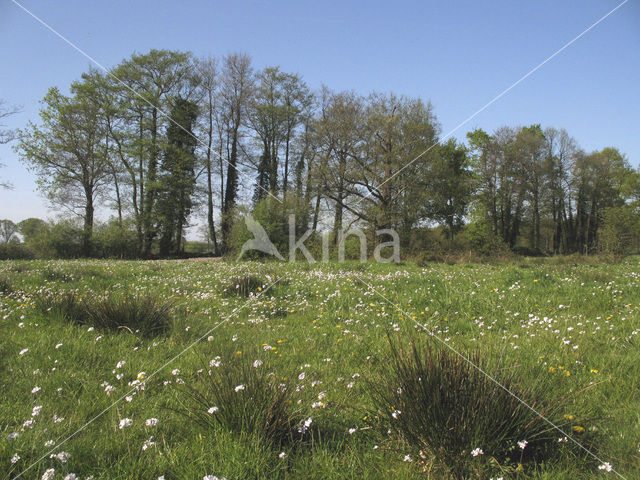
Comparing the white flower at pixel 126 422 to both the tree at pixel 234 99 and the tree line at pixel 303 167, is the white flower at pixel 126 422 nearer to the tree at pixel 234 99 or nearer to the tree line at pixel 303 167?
the tree line at pixel 303 167

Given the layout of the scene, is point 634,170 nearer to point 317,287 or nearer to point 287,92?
point 287,92

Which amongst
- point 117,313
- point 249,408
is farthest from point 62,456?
point 117,313

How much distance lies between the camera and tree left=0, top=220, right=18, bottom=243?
2592cm

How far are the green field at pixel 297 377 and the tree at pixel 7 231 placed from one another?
2445 cm

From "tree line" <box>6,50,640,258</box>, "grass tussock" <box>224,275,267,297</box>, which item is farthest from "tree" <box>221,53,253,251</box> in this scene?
"grass tussock" <box>224,275,267,297</box>

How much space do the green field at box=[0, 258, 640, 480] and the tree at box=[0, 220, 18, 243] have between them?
24.5 meters

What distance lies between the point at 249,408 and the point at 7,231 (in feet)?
117

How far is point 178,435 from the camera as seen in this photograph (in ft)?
8.46

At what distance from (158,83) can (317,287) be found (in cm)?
3023

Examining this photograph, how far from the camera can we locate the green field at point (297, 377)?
7.43 feet

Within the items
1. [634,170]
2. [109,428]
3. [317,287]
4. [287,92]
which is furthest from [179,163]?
[634,170]

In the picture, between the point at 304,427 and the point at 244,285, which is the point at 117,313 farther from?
the point at 304,427

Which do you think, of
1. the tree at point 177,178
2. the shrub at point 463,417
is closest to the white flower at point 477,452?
the shrub at point 463,417

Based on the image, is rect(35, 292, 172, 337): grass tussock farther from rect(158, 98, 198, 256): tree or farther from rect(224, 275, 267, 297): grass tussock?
rect(158, 98, 198, 256): tree
